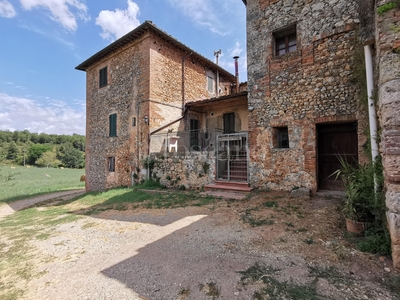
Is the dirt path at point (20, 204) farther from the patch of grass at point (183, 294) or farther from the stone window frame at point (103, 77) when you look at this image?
the patch of grass at point (183, 294)

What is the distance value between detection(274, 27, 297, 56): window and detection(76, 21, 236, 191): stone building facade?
619 centimetres

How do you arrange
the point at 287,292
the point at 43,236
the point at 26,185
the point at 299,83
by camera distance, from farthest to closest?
the point at 26,185 → the point at 299,83 → the point at 43,236 → the point at 287,292

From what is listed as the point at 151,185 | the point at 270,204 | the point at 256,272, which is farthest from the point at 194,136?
the point at 256,272

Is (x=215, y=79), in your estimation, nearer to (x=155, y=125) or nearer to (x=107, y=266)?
(x=155, y=125)

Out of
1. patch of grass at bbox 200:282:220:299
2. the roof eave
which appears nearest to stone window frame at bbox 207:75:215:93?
the roof eave

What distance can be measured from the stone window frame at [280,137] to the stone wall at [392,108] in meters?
4.51

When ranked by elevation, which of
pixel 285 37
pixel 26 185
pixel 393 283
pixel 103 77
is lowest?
pixel 26 185

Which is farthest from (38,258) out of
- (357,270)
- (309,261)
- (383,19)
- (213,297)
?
(383,19)

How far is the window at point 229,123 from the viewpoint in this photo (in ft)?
38.3

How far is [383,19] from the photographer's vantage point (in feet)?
9.40

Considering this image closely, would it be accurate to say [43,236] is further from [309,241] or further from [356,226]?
[356,226]

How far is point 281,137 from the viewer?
752 centimetres

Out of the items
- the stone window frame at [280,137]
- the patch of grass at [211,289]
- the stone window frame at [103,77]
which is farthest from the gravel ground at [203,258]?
the stone window frame at [103,77]

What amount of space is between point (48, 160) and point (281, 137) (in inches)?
2701
